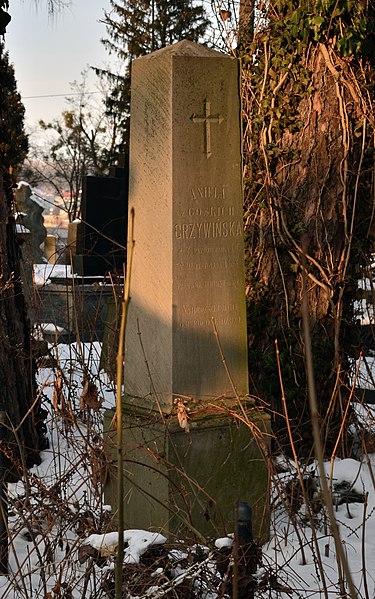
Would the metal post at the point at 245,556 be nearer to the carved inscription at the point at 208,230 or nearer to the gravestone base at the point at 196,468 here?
the gravestone base at the point at 196,468

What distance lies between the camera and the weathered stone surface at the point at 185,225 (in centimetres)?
403

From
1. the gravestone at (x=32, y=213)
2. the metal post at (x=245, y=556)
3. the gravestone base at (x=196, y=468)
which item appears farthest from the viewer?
the gravestone at (x=32, y=213)

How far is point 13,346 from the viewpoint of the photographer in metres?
5.27

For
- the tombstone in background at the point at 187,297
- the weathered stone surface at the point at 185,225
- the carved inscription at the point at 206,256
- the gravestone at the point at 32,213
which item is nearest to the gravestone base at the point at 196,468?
the tombstone in background at the point at 187,297

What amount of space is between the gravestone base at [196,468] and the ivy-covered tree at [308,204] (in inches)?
50.2

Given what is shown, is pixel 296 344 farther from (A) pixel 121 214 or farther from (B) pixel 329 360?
(A) pixel 121 214

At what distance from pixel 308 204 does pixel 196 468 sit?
7.59ft

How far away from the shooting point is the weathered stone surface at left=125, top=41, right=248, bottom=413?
159 inches

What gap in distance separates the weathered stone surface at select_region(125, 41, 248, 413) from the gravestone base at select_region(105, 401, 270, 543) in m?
0.14

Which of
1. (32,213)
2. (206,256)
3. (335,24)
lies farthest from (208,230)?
(32,213)

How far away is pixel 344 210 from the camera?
5.59 metres

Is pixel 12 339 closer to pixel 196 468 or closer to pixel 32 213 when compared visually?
pixel 196 468

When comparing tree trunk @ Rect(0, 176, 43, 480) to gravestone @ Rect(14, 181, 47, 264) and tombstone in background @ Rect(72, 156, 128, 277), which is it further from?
gravestone @ Rect(14, 181, 47, 264)

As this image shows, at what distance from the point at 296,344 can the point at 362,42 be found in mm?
2063
